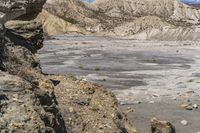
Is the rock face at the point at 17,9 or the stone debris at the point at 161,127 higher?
the rock face at the point at 17,9

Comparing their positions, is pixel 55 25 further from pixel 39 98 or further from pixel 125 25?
pixel 39 98

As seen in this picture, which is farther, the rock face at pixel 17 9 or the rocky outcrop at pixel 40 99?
the rock face at pixel 17 9

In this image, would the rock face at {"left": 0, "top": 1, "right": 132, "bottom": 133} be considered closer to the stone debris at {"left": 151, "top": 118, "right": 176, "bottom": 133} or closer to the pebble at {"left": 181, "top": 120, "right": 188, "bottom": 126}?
the stone debris at {"left": 151, "top": 118, "right": 176, "bottom": 133}

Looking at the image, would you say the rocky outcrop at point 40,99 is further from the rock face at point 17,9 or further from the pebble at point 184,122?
the pebble at point 184,122

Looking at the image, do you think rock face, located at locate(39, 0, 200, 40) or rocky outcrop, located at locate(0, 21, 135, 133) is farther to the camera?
rock face, located at locate(39, 0, 200, 40)

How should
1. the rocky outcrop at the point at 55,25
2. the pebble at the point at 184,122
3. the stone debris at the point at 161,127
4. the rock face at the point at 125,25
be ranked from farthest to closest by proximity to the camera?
the rocky outcrop at the point at 55,25 < the rock face at the point at 125,25 < the pebble at the point at 184,122 < the stone debris at the point at 161,127

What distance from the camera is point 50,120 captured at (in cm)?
592

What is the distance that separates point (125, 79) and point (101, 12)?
6850 inches

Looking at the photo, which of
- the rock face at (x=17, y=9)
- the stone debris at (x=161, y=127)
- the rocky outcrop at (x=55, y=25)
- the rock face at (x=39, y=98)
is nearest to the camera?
the rock face at (x=39, y=98)

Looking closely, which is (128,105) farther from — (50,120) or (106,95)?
(50,120)

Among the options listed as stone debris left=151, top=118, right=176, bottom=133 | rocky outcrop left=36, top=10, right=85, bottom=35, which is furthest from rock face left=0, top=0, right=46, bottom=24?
rocky outcrop left=36, top=10, right=85, bottom=35

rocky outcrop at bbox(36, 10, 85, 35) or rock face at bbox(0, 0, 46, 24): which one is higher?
rock face at bbox(0, 0, 46, 24)

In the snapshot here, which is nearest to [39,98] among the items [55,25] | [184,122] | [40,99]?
[40,99]

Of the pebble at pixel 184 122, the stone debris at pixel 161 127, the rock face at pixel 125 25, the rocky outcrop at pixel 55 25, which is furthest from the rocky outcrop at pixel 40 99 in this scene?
the rocky outcrop at pixel 55 25
